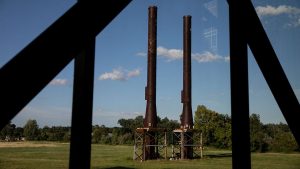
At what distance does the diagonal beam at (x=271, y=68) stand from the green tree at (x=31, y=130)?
91444mm

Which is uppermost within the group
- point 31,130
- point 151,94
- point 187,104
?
point 151,94

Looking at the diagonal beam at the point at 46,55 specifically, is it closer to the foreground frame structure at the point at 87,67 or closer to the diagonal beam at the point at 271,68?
the foreground frame structure at the point at 87,67

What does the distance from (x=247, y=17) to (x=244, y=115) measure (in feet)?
2.05

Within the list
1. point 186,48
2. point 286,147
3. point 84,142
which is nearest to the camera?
point 84,142

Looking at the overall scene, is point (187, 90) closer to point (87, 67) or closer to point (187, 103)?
point (187, 103)

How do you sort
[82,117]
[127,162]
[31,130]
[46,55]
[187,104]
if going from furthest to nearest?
1. [31,130]
2. [187,104]
3. [127,162]
4. [82,117]
5. [46,55]

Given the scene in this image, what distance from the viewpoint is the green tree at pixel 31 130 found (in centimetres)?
9044

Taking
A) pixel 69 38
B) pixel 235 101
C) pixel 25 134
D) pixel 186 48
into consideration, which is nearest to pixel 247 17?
pixel 235 101

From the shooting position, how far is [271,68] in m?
2.34

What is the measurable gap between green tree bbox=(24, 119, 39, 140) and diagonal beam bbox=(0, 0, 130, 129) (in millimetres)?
91991

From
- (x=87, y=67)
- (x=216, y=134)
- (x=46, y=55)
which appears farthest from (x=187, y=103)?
(x=46, y=55)

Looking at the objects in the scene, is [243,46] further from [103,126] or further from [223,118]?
[103,126]

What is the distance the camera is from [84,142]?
1.86 m

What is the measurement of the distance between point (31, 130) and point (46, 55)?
96550 mm
